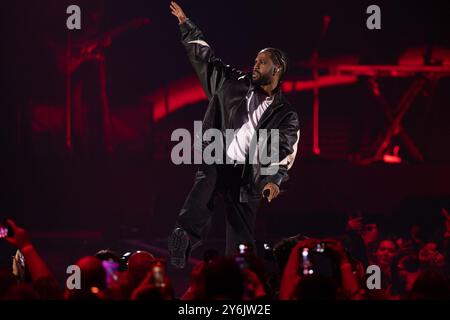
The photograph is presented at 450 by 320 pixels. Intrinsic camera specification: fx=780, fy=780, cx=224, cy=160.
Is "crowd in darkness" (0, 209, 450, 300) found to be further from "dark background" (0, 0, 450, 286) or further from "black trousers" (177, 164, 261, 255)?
"dark background" (0, 0, 450, 286)

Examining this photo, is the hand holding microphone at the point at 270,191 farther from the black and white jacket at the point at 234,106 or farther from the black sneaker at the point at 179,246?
the black sneaker at the point at 179,246

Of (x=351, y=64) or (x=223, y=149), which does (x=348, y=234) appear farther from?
(x=223, y=149)

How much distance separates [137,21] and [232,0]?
1077 mm

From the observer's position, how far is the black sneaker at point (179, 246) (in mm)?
5055

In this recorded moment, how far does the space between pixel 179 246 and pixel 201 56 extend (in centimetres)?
127

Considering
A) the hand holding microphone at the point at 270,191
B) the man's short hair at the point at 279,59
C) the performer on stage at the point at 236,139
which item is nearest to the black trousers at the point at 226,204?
the performer on stage at the point at 236,139

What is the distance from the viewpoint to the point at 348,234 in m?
7.84

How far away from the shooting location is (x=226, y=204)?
518 cm

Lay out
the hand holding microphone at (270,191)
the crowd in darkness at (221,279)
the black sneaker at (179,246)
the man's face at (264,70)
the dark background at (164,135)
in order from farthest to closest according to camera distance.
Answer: the dark background at (164,135), the man's face at (264,70), the black sneaker at (179,246), the hand holding microphone at (270,191), the crowd in darkness at (221,279)

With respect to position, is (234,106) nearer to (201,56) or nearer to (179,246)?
(201,56)

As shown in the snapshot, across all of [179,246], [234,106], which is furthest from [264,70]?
[179,246]

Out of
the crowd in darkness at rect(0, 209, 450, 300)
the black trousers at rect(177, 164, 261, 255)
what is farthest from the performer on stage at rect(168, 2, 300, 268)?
the crowd in darkness at rect(0, 209, 450, 300)

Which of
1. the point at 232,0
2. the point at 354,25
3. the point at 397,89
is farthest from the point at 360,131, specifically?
the point at 232,0
